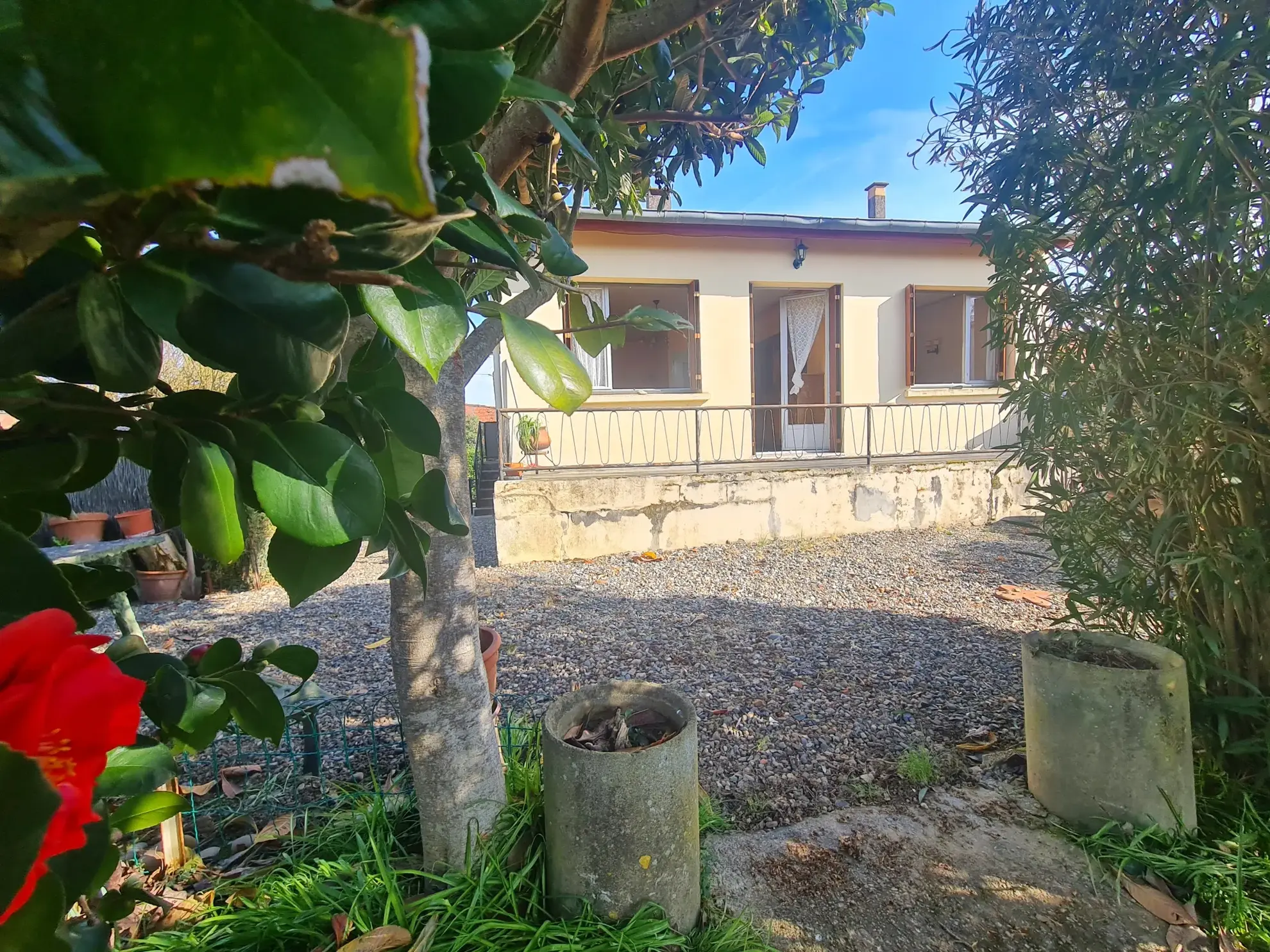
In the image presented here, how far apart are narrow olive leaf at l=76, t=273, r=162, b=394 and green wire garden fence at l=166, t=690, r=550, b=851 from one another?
1.81 metres

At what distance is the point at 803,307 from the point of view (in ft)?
28.0

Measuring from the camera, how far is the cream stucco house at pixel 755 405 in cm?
632

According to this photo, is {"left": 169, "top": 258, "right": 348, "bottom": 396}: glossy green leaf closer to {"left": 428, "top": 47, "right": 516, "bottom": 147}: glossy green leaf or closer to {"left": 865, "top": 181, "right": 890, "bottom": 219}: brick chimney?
{"left": 428, "top": 47, "right": 516, "bottom": 147}: glossy green leaf

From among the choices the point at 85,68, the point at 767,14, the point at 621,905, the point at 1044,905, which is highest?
the point at 767,14

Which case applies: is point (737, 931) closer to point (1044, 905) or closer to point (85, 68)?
point (1044, 905)

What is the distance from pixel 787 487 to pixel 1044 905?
4975mm

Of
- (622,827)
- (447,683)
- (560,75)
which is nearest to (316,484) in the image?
(560,75)

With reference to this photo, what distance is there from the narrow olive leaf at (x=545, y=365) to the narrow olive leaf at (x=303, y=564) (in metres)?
0.20

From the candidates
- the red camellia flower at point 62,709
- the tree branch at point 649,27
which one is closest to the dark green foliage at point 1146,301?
the tree branch at point 649,27

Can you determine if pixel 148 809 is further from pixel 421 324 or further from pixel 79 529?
pixel 79 529

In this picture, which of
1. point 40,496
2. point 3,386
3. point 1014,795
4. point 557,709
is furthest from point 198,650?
point 1014,795

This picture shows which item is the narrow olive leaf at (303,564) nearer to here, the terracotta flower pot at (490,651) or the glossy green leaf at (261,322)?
the glossy green leaf at (261,322)

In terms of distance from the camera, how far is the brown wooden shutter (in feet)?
26.8

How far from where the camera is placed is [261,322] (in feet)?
0.90
